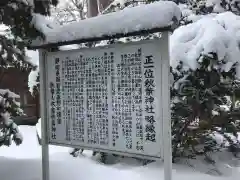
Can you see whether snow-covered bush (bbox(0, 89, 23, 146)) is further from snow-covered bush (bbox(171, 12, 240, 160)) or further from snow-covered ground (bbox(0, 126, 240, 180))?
snow-covered bush (bbox(171, 12, 240, 160))

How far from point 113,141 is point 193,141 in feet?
5.64

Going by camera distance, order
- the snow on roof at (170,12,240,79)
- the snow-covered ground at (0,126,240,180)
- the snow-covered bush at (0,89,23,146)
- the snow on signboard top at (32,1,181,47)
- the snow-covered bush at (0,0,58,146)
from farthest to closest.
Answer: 1. the snow-covered ground at (0,126,240,180)
2. the snow-covered bush at (0,89,23,146)
3. the snow on roof at (170,12,240,79)
4. the snow-covered bush at (0,0,58,146)
5. the snow on signboard top at (32,1,181,47)

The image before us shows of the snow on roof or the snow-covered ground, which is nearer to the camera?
the snow on roof

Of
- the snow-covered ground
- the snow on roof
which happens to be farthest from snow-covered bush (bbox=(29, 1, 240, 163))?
the snow-covered ground

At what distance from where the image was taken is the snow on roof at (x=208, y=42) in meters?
3.64

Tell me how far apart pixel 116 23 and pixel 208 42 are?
117cm

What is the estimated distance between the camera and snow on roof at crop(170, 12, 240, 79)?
3639 mm

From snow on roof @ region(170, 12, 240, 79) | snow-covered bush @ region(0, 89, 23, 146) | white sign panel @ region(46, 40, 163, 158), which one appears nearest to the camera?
white sign panel @ region(46, 40, 163, 158)

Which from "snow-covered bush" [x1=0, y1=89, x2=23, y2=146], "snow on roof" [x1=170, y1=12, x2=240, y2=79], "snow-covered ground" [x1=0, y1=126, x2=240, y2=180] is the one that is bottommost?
"snow-covered ground" [x1=0, y1=126, x2=240, y2=180]

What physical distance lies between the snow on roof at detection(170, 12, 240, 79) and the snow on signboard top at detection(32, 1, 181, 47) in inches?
37.1

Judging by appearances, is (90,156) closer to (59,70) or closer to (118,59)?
(59,70)

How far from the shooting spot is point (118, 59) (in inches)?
127

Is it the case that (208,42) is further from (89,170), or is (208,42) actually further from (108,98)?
(89,170)

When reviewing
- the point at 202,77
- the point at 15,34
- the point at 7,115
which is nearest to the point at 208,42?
the point at 202,77
